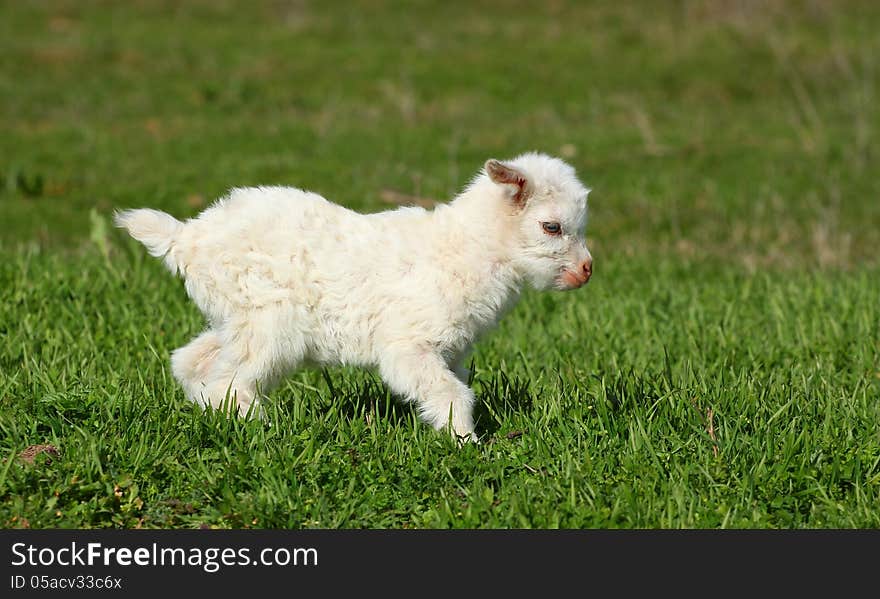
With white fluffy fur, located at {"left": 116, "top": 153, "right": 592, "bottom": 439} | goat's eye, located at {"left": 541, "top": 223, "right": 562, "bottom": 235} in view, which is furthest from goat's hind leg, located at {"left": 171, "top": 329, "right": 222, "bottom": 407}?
goat's eye, located at {"left": 541, "top": 223, "right": 562, "bottom": 235}

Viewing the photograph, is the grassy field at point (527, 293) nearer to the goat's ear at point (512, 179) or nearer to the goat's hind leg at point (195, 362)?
the goat's hind leg at point (195, 362)

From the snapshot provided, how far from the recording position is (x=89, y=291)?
8711 millimetres

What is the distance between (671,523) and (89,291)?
509 cm

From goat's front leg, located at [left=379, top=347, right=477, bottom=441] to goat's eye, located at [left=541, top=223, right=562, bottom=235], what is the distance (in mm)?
872

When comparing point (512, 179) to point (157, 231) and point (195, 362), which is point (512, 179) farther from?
point (195, 362)

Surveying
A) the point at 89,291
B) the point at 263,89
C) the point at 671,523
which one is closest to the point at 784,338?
the point at 671,523

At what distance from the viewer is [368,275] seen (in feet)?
20.1

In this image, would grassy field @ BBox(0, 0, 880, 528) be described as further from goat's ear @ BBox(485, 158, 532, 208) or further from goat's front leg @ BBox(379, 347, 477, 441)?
goat's ear @ BBox(485, 158, 532, 208)

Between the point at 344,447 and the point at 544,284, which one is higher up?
the point at 544,284

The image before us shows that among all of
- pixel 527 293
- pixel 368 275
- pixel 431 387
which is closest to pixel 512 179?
pixel 368 275

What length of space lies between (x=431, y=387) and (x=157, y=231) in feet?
5.42

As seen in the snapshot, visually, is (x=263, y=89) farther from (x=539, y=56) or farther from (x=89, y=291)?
(x=89, y=291)

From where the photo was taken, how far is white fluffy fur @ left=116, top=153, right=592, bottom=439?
237 inches

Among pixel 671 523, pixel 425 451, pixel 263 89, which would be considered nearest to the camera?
pixel 671 523
